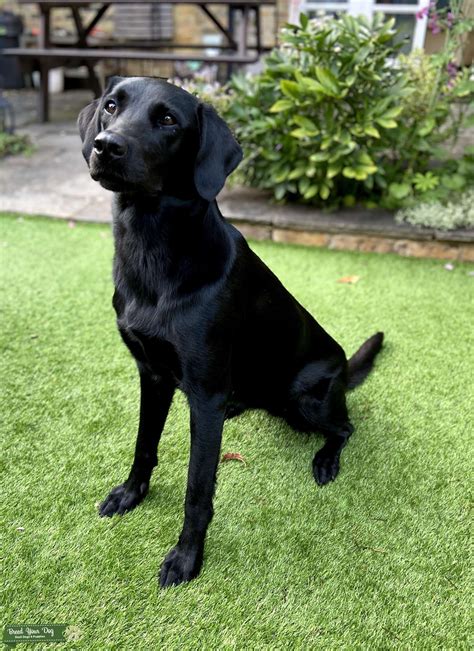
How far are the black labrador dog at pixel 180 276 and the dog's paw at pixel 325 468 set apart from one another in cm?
50

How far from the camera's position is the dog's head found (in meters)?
1.47

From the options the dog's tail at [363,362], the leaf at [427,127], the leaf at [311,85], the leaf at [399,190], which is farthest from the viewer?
the leaf at [399,190]

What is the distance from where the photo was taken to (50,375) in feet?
9.03

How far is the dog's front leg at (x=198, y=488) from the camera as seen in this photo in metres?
1.73

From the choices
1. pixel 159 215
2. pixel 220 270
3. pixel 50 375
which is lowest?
pixel 50 375

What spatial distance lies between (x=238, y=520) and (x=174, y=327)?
791mm

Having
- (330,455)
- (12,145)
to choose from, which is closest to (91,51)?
(12,145)

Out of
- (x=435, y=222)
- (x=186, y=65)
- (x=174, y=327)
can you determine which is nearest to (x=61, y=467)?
(x=174, y=327)

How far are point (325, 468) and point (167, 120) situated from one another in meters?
1.40

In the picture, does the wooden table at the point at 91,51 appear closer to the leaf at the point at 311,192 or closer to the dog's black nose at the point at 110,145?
the leaf at the point at 311,192

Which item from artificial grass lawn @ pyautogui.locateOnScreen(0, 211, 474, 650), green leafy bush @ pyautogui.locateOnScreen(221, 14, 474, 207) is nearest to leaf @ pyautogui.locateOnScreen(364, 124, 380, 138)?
green leafy bush @ pyautogui.locateOnScreen(221, 14, 474, 207)

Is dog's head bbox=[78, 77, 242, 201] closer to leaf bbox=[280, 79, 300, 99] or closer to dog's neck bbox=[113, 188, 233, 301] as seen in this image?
dog's neck bbox=[113, 188, 233, 301]

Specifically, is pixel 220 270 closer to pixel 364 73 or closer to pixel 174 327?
pixel 174 327

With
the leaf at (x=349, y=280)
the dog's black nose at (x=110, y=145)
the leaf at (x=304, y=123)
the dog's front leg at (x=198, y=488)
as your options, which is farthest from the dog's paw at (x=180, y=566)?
the leaf at (x=304, y=123)
